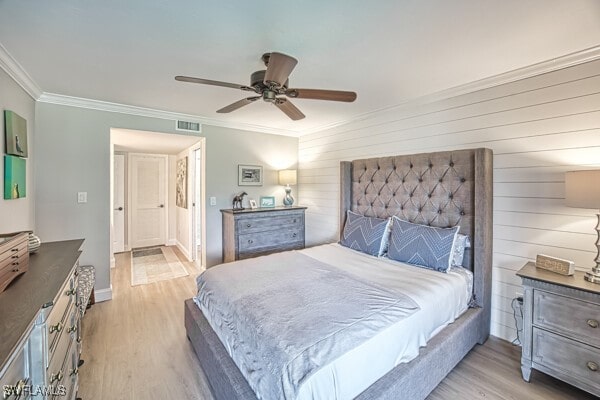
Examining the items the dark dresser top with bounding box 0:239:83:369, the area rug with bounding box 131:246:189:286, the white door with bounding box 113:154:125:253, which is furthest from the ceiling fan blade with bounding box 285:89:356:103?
the white door with bounding box 113:154:125:253

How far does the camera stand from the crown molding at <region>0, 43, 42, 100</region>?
6.42 feet

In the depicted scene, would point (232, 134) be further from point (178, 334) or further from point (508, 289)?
point (508, 289)

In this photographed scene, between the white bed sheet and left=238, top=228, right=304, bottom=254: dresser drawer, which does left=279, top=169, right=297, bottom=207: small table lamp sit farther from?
the white bed sheet

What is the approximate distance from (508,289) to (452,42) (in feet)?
6.87

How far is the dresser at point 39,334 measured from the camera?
82 cm

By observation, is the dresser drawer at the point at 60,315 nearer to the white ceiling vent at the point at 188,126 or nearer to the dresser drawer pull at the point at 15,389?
the dresser drawer pull at the point at 15,389

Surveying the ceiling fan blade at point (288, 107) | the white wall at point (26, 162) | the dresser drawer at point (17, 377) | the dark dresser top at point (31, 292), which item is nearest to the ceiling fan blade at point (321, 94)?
the ceiling fan blade at point (288, 107)

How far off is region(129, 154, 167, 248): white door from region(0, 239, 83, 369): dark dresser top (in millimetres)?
4225

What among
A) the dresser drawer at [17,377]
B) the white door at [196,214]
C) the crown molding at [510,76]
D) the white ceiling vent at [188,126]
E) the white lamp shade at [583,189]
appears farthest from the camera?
the white door at [196,214]

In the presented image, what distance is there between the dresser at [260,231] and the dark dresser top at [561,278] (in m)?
2.81

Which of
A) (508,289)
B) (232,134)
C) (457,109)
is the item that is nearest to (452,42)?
(457,109)

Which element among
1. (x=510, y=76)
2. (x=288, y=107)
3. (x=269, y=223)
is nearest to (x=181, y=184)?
(x=269, y=223)

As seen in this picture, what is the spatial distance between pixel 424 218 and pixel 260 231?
2.15 meters

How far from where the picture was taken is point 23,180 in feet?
7.92
